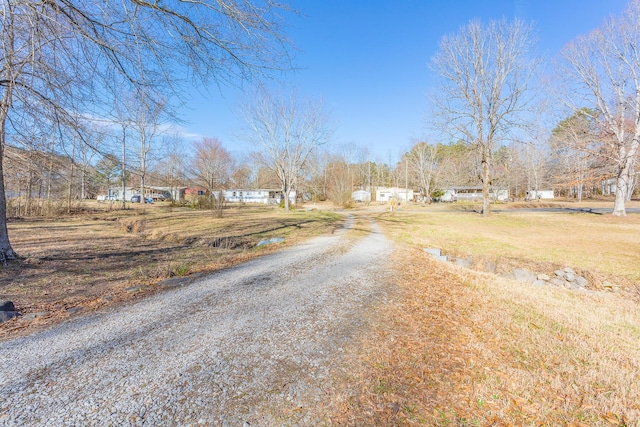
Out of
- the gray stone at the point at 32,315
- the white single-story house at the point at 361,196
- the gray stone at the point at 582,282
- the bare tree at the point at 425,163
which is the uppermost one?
the bare tree at the point at 425,163

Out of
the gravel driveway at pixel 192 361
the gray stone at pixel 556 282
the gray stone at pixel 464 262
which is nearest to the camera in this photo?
the gravel driveway at pixel 192 361

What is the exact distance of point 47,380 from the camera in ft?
7.59

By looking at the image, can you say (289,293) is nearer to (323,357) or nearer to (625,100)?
(323,357)

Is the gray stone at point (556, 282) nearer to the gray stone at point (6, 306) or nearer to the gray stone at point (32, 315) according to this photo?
the gray stone at point (32, 315)

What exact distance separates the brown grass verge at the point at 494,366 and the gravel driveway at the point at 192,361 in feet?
1.29

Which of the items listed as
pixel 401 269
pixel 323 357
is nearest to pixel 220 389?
pixel 323 357

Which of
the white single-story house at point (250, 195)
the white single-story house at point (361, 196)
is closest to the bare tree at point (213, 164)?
the white single-story house at point (250, 195)

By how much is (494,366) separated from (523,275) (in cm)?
618

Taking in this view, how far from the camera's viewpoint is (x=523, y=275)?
297 inches

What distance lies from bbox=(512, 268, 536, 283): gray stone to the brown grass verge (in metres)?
2.61

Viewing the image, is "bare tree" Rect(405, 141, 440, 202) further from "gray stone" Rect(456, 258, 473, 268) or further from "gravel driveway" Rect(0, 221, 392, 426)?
"gravel driveway" Rect(0, 221, 392, 426)

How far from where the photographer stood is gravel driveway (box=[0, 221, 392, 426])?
199cm

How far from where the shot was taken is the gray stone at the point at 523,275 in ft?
23.8

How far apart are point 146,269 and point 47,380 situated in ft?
14.3
